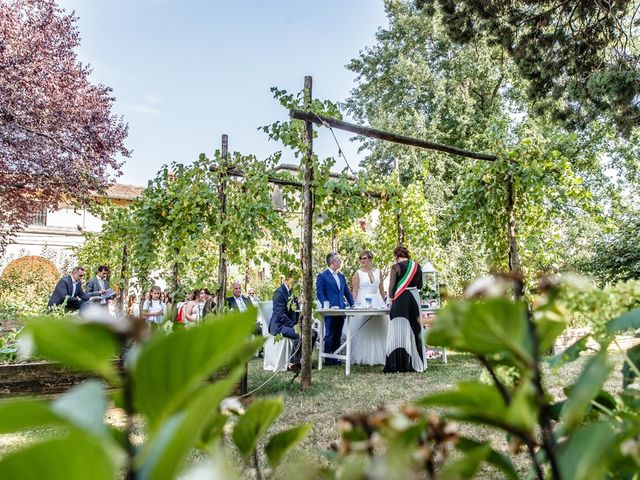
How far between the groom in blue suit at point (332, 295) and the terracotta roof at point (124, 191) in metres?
20.4

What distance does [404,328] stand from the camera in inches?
274

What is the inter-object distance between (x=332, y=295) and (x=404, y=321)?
148cm

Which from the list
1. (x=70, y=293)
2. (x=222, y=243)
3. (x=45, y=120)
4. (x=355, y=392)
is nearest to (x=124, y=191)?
(x=45, y=120)

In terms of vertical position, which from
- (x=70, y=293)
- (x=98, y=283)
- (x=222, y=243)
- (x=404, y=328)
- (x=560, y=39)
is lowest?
(x=404, y=328)

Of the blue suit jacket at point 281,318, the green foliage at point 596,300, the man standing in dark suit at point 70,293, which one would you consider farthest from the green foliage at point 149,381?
the man standing in dark suit at point 70,293

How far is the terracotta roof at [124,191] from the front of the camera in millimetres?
26811

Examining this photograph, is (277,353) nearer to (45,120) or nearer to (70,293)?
(70,293)

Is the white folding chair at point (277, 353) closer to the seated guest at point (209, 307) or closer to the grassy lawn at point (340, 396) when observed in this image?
the grassy lawn at point (340, 396)

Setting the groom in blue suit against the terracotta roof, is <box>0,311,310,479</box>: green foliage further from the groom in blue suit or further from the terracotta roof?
the terracotta roof

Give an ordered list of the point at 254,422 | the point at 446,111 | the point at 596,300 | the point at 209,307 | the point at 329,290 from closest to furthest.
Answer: the point at 254,422
the point at 596,300
the point at 209,307
the point at 329,290
the point at 446,111

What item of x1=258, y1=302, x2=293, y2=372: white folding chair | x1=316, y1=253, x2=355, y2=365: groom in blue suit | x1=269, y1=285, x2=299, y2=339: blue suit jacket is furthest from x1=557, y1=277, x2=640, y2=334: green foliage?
x1=316, y1=253, x2=355, y2=365: groom in blue suit

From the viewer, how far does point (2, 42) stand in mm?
11125

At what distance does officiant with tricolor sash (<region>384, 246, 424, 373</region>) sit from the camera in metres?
6.89

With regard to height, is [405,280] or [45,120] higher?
[45,120]
